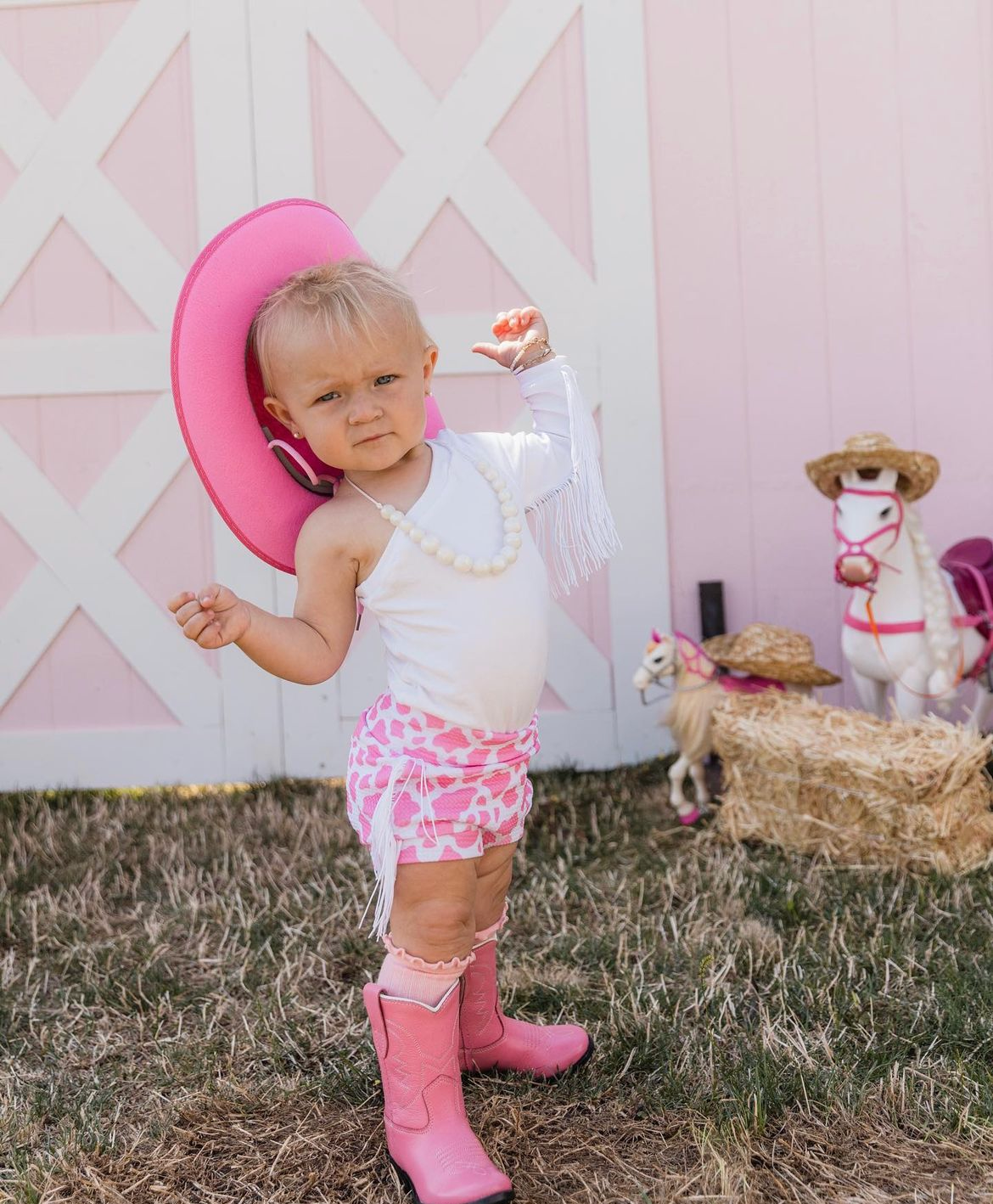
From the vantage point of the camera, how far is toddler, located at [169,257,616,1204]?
1.55 meters

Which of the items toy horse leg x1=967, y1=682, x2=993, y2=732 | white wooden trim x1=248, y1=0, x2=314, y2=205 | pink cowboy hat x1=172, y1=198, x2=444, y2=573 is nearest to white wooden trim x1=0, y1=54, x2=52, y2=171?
white wooden trim x1=248, y1=0, x2=314, y2=205

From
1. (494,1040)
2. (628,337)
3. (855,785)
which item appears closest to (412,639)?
(494,1040)

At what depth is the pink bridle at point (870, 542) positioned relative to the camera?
283 centimetres

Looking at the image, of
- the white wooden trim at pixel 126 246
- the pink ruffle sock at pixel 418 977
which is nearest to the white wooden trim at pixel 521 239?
the white wooden trim at pixel 126 246

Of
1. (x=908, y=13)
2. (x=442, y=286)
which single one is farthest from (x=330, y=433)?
(x=908, y=13)

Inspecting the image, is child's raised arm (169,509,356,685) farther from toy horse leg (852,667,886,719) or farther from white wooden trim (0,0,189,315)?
white wooden trim (0,0,189,315)

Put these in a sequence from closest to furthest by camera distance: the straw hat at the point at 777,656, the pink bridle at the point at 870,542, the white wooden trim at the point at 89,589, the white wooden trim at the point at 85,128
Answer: the pink bridle at the point at 870,542, the straw hat at the point at 777,656, the white wooden trim at the point at 85,128, the white wooden trim at the point at 89,589

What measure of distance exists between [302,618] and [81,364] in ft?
7.96

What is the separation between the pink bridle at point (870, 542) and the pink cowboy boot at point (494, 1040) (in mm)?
1416

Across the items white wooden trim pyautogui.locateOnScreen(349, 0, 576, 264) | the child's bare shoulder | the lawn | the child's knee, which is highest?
white wooden trim pyautogui.locateOnScreen(349, 0, 576, 264)

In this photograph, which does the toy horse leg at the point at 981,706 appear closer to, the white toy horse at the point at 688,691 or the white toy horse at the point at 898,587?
the white toy horse at the point at 898,587

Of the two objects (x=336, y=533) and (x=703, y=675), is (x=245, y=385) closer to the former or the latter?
(x=336, y=533)

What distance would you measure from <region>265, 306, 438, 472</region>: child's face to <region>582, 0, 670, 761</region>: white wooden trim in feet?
6.72

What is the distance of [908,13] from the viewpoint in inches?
136
